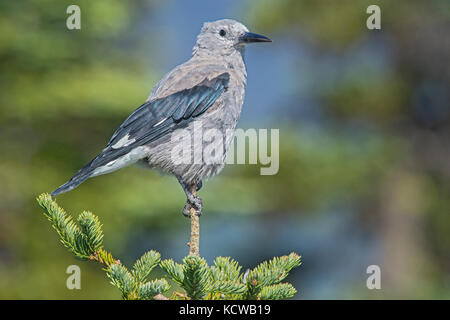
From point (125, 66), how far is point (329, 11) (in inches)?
220

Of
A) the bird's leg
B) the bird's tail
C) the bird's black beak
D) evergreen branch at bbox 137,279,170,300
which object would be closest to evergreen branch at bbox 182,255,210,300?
evergreen branch at bbox 137,279,170,300

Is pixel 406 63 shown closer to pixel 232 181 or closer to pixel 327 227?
pixel 327 227

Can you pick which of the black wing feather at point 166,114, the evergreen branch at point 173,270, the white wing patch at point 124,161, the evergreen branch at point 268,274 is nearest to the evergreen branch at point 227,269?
the evergreen branch at point 268,274

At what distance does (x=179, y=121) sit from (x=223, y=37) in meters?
1.18

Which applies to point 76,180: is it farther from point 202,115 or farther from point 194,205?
point 202,115

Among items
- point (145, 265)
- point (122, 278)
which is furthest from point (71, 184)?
point (122, 278)

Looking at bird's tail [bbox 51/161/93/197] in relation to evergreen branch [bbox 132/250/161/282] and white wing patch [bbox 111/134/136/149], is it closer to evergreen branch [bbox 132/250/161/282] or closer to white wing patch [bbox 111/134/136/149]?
white wing patch [bbox 111/134/136/149]

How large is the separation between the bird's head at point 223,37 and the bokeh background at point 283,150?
25.3 ft

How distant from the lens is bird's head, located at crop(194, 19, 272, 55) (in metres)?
4.68

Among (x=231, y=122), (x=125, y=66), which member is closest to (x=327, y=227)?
(x=125, y=66)

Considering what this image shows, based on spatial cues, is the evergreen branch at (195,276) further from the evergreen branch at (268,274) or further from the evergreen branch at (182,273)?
the evergreen branch at (268,274)

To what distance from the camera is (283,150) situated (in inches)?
548

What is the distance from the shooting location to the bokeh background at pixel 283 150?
1255cm
